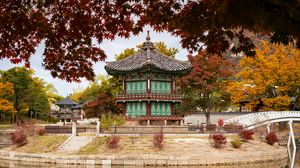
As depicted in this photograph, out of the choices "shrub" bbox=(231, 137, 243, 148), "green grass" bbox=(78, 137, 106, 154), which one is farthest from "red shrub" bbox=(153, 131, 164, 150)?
"shrub" bbox=(231, 137, 243, 148)

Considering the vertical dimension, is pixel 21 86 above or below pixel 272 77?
above

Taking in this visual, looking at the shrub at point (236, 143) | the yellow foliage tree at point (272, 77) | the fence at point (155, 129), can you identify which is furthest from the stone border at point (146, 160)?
the yellow foliage tree at point (272, 77)

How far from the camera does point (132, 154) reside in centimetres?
2347

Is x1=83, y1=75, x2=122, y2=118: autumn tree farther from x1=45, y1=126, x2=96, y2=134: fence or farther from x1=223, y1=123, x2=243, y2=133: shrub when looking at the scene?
x1=223, y1=123, x2=243, y2=133: shrub

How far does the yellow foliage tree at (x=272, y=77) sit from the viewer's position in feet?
120

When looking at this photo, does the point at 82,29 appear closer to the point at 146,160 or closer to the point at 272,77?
the point at 146,160

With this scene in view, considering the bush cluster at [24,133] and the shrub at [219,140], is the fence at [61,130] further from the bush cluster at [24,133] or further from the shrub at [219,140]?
the shrub at [219,140]

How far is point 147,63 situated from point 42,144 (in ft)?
45.0

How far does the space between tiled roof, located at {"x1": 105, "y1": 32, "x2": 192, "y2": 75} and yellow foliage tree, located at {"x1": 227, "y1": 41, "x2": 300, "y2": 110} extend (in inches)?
258

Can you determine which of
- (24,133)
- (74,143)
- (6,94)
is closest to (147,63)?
(74,143)

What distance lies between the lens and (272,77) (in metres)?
37.2

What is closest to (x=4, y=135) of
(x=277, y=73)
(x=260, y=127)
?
(x=260, y=127)

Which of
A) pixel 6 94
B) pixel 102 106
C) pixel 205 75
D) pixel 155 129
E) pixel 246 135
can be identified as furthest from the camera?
pixel 6 94

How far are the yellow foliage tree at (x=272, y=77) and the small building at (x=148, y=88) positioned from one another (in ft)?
21.9
